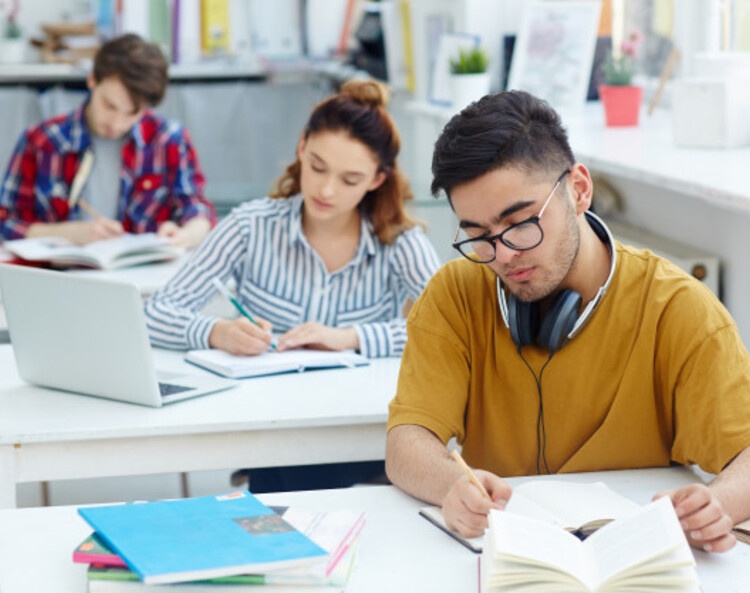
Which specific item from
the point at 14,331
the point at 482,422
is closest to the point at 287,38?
the point at 14,331

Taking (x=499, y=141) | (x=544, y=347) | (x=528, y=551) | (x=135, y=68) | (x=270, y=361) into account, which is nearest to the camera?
(x=528, y=551)

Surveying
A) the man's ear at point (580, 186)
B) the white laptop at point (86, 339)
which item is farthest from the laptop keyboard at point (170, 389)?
the man's ear at point (580, 186)

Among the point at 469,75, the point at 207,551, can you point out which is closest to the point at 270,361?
the point at 207,551

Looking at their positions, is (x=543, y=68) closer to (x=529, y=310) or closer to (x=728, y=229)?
(x=728, y=229)

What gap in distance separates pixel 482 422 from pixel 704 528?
0.46 m

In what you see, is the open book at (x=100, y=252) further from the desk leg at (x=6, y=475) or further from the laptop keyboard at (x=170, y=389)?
the desk leg at (x=6, y=475)

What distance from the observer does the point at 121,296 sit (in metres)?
1.96

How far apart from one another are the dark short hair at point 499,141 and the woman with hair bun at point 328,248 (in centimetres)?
86

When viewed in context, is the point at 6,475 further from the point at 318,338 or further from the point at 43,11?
the point at 43,11

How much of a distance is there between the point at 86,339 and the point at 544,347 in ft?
2.53

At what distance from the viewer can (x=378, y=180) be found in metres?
2.54

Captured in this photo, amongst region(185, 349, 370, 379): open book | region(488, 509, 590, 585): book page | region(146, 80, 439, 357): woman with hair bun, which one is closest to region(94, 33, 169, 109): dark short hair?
region(146, 80, 439, 357): woman with hair bun

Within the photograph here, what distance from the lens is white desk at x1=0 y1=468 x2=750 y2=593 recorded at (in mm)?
1324

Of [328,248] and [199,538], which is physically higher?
[328,248]
